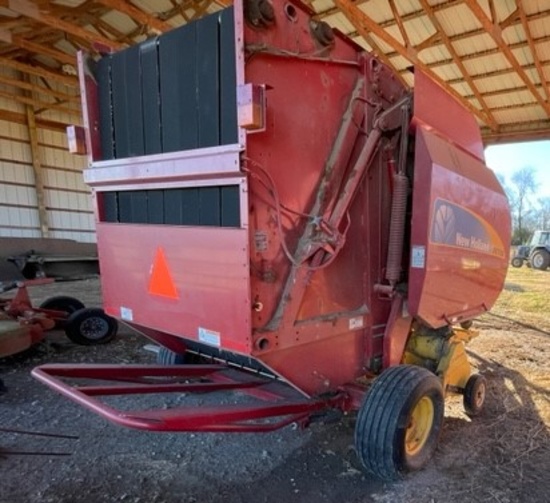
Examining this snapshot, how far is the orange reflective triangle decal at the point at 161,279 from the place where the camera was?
2318 millimetres

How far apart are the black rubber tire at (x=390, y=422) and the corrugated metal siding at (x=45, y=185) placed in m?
13.2

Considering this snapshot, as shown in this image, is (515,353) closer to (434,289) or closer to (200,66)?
(434,289)

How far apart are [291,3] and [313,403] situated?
2.05 meters

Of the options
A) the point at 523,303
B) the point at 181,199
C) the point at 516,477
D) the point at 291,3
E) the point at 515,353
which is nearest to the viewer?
the point at 291,3

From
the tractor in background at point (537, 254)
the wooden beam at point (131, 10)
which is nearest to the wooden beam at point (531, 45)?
the wooden beam at point (131, 10)

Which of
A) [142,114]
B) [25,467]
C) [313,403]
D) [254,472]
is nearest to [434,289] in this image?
[313,403]

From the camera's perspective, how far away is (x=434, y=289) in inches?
104

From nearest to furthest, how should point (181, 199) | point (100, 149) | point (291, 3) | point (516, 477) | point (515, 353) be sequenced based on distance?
point (291, 3)
point (181, 199)
point (516, 477)
point (100, 149)
point (515, 353)

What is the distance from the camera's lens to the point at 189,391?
2500mm

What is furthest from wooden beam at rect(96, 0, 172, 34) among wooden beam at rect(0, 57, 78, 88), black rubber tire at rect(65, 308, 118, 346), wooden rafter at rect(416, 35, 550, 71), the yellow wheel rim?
the yellow wheel rim

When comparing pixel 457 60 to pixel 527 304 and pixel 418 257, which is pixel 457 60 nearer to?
pixel 527 304

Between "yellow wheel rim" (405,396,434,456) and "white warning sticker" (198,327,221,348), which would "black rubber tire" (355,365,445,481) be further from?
"white warning sticker" (198,327,221,348)

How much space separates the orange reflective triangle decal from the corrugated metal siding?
40.5 feet

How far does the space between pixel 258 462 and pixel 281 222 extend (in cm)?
147
